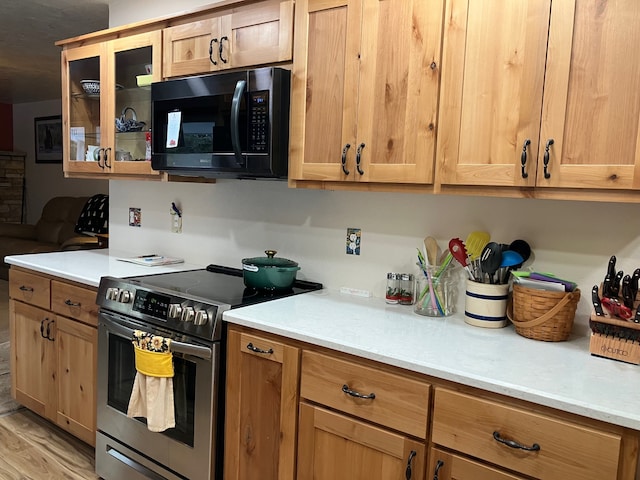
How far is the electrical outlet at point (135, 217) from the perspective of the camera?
3.14 m

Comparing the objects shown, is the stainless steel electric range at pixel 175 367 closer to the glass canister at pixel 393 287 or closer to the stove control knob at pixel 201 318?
A: the stove control knob at pixel 201 318

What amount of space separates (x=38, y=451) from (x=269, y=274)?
1589 millimetres

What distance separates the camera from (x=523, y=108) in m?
1.50

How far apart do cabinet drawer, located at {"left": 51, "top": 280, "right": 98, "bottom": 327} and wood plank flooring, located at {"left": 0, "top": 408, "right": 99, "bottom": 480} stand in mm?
716

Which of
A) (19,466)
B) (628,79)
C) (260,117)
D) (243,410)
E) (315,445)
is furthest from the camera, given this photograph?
(19,466)

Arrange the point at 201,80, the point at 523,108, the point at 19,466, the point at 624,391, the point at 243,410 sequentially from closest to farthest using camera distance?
the point at 624,391 → the point at 523,108 → the point at 243,410 → the point at 201,80 → the point at 19,466

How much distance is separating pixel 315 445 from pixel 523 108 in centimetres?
122

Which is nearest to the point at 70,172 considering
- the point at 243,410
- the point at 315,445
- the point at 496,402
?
the point at 243,410

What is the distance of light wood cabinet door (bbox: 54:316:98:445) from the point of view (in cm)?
241

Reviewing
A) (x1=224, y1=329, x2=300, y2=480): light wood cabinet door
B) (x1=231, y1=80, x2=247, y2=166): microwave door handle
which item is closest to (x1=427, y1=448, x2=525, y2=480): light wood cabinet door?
(x1=224, y1=329, x2=300, y2=480): light wood cabinet door

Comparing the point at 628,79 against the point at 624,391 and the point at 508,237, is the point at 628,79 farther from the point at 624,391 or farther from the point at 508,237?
the point at 624,391

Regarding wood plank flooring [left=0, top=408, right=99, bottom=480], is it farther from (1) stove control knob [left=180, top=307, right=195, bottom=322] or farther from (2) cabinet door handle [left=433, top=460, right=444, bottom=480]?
(2) cabinet door handle [left=433, top=460, right=444, bottom=480]

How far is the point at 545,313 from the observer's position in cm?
159

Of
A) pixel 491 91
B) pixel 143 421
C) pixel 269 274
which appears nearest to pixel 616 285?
pixel 491 91
